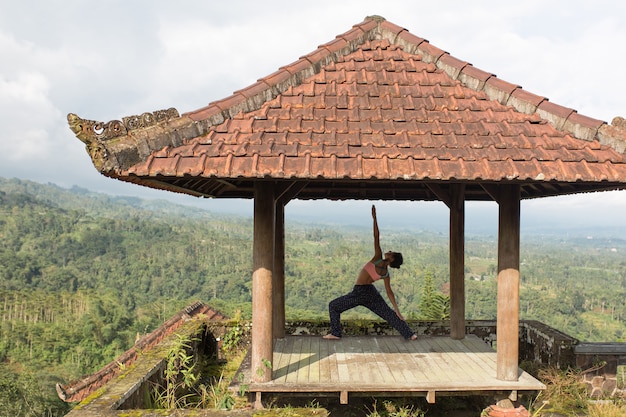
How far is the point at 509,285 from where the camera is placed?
5.20m

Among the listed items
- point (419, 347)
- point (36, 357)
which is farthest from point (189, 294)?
point (419, 347)

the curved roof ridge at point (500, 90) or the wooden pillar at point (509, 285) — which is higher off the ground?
the curved roof ridge at point (500, 90)

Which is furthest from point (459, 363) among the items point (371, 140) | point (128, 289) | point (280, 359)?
point (128, 289)

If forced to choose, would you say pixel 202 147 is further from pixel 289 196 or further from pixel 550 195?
pixel 550 195

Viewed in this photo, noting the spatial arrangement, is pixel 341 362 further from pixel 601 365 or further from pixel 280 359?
pixel 601 365

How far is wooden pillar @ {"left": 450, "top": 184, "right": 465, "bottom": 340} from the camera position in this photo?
7141 mm

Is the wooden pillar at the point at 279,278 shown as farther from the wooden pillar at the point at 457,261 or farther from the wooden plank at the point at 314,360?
the wooden pillar at the point at 457,261

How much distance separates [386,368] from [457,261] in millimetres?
2345

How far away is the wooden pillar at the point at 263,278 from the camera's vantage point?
509cm

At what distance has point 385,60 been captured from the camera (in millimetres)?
6086

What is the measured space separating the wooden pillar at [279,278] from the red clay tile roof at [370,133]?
6.55ft

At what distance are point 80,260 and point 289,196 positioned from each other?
290 feet

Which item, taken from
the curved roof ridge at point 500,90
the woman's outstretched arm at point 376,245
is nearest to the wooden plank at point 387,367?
the woman's outstretched arm at point 376,245

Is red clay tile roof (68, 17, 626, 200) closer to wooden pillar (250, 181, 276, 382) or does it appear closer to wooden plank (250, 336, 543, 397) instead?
wooden pillar (250, 181, 276, 382)
